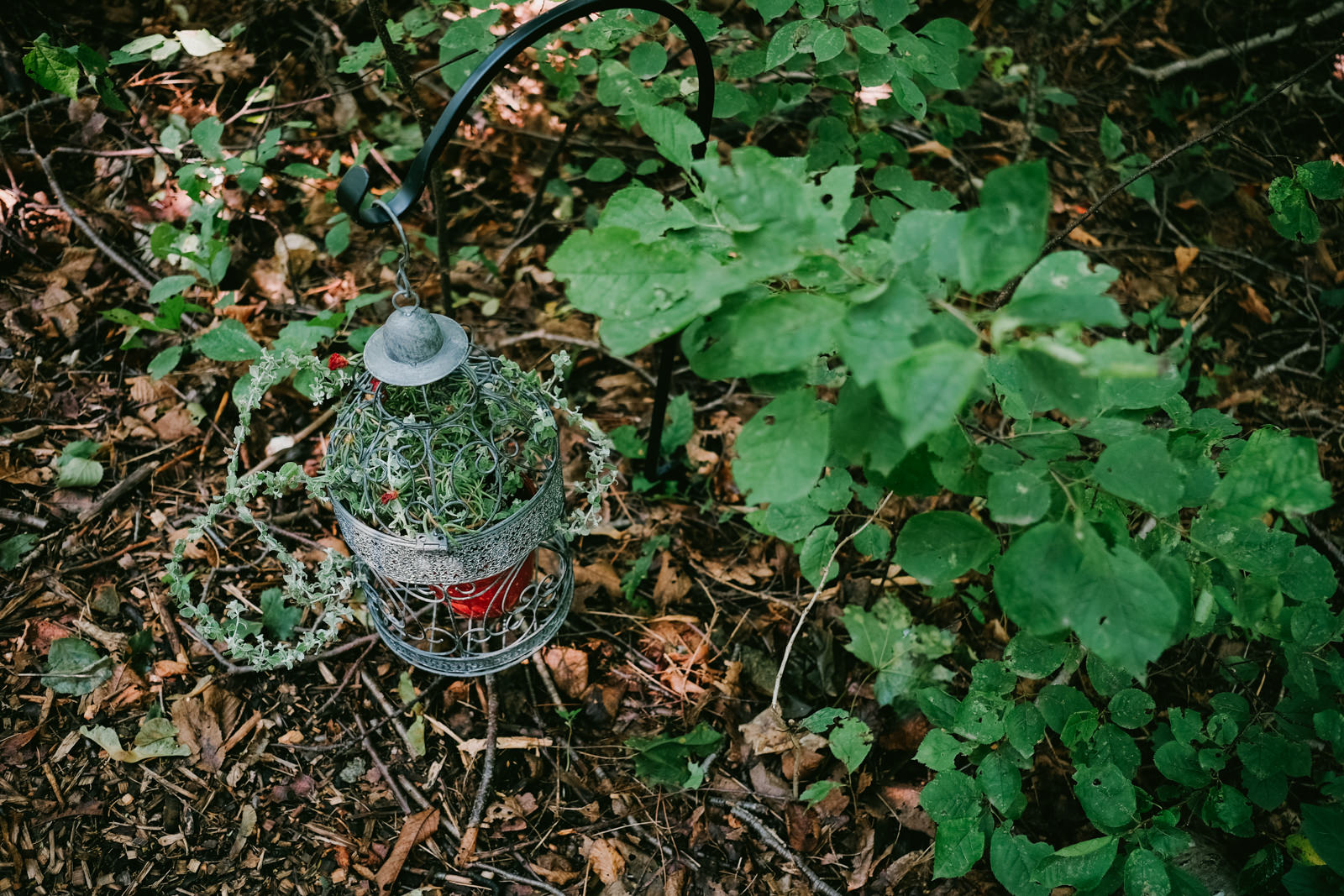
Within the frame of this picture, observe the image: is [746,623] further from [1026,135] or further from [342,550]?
[1026,135]

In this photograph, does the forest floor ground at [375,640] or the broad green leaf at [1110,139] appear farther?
the broad green leaf at [1110,139]

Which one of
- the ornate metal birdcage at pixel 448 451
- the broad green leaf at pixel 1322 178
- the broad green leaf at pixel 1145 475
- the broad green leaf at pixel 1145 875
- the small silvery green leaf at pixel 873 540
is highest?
the broad green leaf at pixel 1322 178

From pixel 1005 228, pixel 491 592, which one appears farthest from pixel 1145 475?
pixel 491 592

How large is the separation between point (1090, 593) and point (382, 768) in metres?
1.70

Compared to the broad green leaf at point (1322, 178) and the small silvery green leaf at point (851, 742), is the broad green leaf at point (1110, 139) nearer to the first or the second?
the broad green leaf at point (1322, 178)

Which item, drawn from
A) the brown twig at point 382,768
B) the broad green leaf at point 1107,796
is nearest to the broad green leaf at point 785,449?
the broad green leaf at point 1107,796

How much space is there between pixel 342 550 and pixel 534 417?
0.90 meters

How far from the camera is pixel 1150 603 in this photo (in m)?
0.96

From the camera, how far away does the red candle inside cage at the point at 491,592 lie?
1901 mm

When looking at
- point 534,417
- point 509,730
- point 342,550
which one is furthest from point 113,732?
point 534,417

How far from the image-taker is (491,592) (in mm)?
1937

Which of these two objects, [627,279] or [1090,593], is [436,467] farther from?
[1090,593]

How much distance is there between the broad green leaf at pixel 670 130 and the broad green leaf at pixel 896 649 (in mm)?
1390

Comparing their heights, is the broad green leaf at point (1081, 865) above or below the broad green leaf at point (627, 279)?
below
